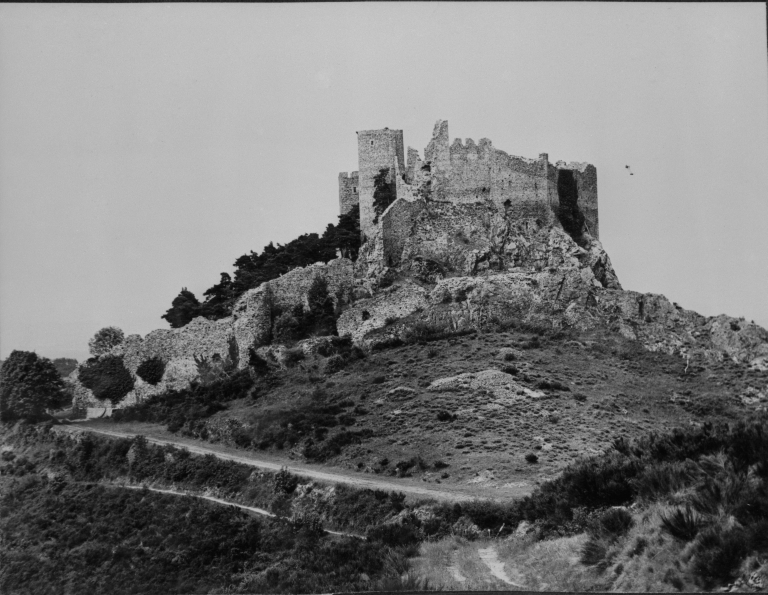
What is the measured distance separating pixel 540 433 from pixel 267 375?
1506cm

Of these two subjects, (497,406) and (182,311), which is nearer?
(497,406)

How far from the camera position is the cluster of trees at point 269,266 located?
152 ft

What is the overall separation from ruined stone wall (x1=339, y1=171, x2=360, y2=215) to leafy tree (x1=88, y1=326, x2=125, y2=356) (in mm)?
12764

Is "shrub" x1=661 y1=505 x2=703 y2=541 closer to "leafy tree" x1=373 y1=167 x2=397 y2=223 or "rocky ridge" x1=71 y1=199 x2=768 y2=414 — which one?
"rocky ridge" x1=71 y1=199 x2=768 y2=414

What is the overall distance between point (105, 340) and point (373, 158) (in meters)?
16.4

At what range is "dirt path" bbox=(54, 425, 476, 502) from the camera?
25.9 meters

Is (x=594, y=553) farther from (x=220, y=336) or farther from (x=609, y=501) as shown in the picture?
(x=220, y=336)

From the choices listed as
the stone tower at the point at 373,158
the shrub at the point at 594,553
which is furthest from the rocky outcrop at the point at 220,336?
the shrub at the point at 594,553

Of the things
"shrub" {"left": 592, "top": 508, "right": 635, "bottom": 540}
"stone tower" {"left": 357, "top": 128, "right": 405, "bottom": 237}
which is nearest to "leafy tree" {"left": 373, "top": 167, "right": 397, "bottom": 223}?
"stone tower" {"left": 357, "top": 128, "right": 405, "bottom": 237}

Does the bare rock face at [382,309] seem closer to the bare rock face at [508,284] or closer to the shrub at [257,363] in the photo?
the bare rock face at [508,284]

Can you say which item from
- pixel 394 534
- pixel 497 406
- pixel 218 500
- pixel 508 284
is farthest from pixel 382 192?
pixel 394 534

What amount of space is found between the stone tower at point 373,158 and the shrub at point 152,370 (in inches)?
450

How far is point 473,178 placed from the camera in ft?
140

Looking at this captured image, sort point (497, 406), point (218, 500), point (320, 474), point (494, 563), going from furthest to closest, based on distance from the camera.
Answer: point (497, 406) → point (218, 500) → point (320, 474) → point (494, 563)
